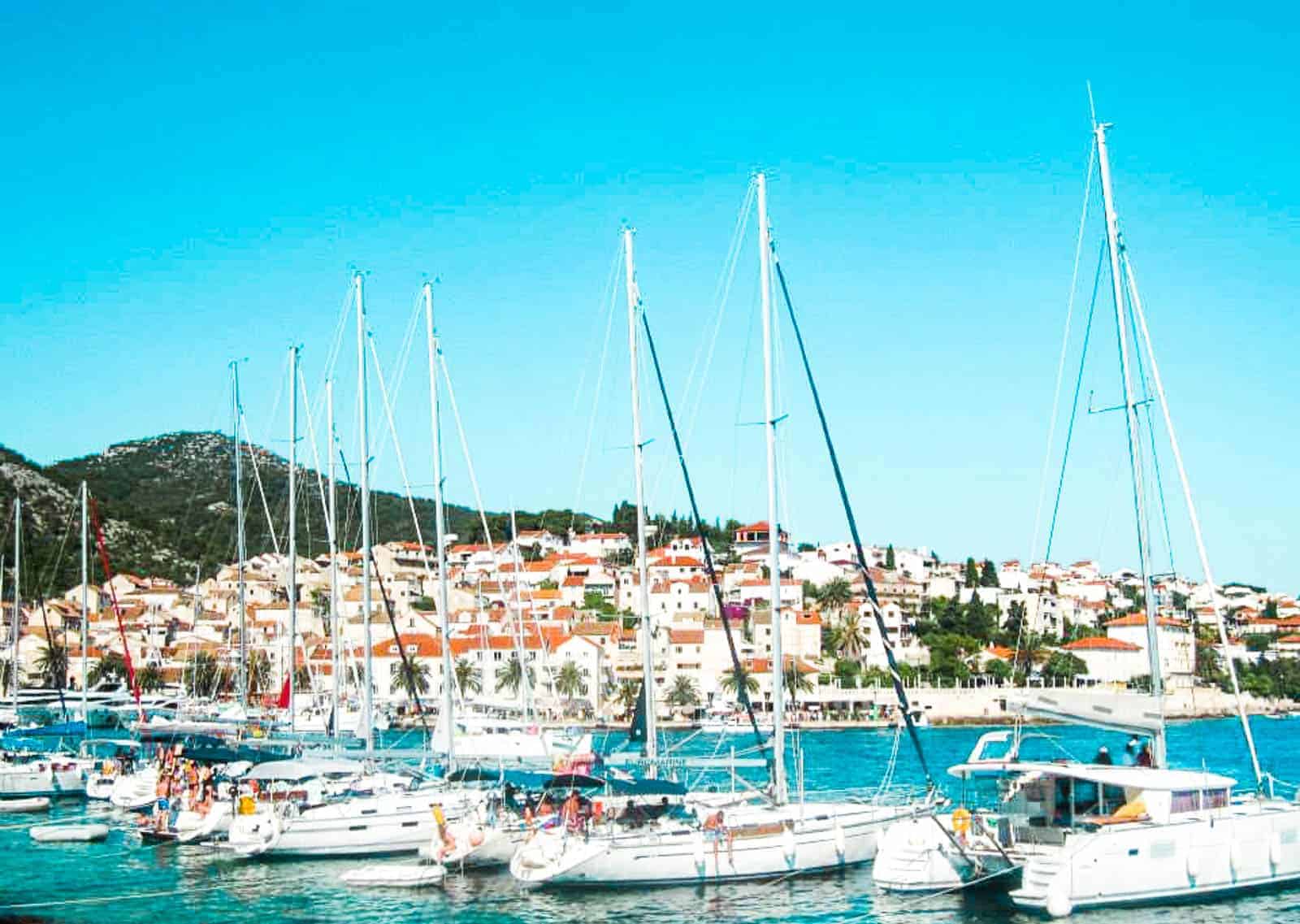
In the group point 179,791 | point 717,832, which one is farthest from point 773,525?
point 179,791

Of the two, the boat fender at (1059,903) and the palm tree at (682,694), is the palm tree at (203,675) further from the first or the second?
the boat fender at (1059,903)

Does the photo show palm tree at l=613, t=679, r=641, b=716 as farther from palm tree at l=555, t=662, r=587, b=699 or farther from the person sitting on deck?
the person sitting on deck

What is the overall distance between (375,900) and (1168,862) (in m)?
13.8

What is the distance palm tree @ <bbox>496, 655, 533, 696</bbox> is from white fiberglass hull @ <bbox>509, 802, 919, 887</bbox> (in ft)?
220

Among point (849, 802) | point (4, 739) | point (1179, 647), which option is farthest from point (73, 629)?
point (849, 802)

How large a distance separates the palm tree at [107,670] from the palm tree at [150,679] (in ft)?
9.07

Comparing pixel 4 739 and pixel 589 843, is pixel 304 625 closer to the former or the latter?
pixel 4 739

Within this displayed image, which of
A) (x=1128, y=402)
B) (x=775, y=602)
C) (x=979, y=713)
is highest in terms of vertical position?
(x=1128, y=402)

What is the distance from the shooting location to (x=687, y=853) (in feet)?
81.8

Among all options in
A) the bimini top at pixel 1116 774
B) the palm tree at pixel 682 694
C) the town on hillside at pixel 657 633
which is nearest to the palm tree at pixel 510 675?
the town on hillside at pixel 657 633

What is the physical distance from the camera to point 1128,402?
1022 inches

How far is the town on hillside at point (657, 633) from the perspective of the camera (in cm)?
10250

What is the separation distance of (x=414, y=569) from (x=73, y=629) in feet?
147

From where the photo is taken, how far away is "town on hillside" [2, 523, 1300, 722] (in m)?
102
